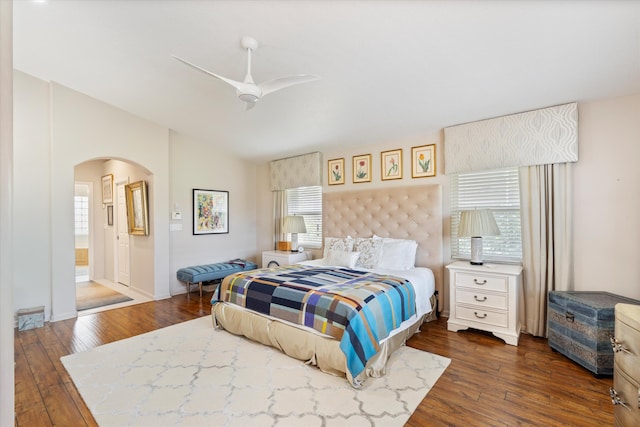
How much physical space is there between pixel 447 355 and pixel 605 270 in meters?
1.85

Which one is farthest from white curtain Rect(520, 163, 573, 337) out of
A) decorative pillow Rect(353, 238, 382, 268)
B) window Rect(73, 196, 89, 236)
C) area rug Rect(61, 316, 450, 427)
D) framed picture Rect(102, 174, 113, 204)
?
window Rect(73, 196, 89, 236)

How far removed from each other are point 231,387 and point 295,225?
125 inches

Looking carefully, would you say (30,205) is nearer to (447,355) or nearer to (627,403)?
(447,355)

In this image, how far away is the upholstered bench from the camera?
16.1 feet

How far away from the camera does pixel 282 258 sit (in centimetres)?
525

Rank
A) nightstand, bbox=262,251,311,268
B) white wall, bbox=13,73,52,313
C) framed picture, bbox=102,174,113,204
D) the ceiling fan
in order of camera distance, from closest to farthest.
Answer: the ceiling fan, white wall, bbox=13,73,52,313, nightstand, bbox=262,251,311,268, framed picture, bbox=102,174,113,204

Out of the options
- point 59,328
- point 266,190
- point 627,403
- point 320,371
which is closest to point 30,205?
point 59,328

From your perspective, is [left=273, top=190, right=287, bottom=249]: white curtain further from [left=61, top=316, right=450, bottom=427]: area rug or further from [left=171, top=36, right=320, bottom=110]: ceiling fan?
[left=171, top=36, right=320, bottom=110]: ceiling fan

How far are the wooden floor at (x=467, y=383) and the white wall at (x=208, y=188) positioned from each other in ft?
6.28

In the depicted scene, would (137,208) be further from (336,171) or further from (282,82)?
(282,82)

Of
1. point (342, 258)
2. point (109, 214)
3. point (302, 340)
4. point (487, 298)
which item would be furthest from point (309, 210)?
point (109, 214)

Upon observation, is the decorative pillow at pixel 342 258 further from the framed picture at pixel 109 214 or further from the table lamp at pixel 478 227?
the framed picture at pixel 109 214

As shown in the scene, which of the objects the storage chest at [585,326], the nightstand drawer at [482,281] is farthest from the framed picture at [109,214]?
the storage chest at [585,326]

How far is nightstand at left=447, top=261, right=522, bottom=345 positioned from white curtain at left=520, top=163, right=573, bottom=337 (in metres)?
0.20
